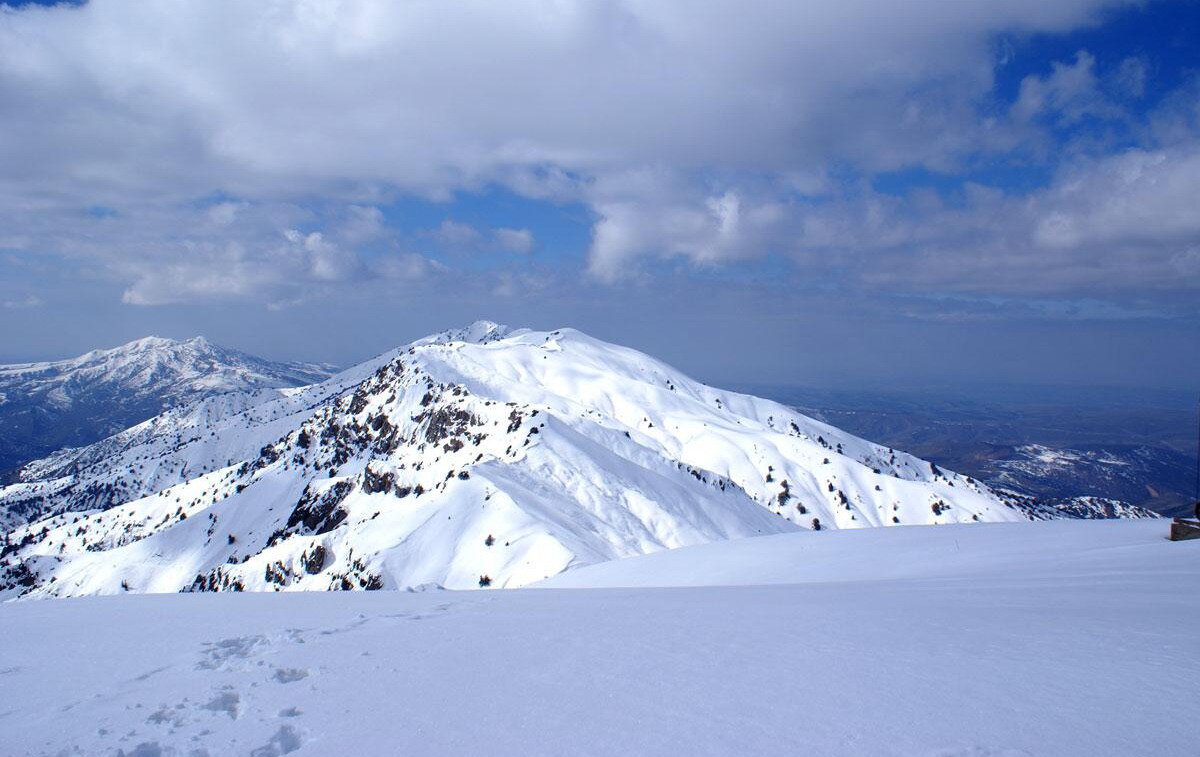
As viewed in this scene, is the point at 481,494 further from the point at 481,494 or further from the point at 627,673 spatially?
the point at 627,673

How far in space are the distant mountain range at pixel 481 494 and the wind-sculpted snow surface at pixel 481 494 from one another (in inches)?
17.4

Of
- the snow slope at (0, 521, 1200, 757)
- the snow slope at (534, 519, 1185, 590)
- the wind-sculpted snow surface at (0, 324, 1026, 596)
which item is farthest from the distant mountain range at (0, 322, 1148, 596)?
the snow slope at (0, 521, 1200, 757)

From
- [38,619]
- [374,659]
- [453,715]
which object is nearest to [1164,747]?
[453,715]

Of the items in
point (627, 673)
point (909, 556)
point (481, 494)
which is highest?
point (627, 673)

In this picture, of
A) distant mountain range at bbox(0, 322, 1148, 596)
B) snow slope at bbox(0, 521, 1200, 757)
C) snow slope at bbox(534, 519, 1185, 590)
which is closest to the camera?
snow slope at bbox(0, 521, 1200, 757)

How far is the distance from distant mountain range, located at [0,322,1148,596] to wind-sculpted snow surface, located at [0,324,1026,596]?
443 mm

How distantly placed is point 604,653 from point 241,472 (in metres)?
206

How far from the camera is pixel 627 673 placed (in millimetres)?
6391

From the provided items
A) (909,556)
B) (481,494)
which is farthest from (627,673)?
(481,494)

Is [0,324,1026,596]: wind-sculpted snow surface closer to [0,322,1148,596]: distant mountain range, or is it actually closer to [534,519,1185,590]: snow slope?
[0,322,1148,596]: distant mountain range

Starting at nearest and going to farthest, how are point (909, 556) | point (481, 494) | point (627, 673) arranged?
point (627, 673)
point (909, 556)
point (481, 494)

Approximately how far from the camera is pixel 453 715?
18.4ft

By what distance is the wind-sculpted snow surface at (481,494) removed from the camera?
258 feet

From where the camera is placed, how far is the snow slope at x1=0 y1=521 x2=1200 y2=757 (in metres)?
5.06
